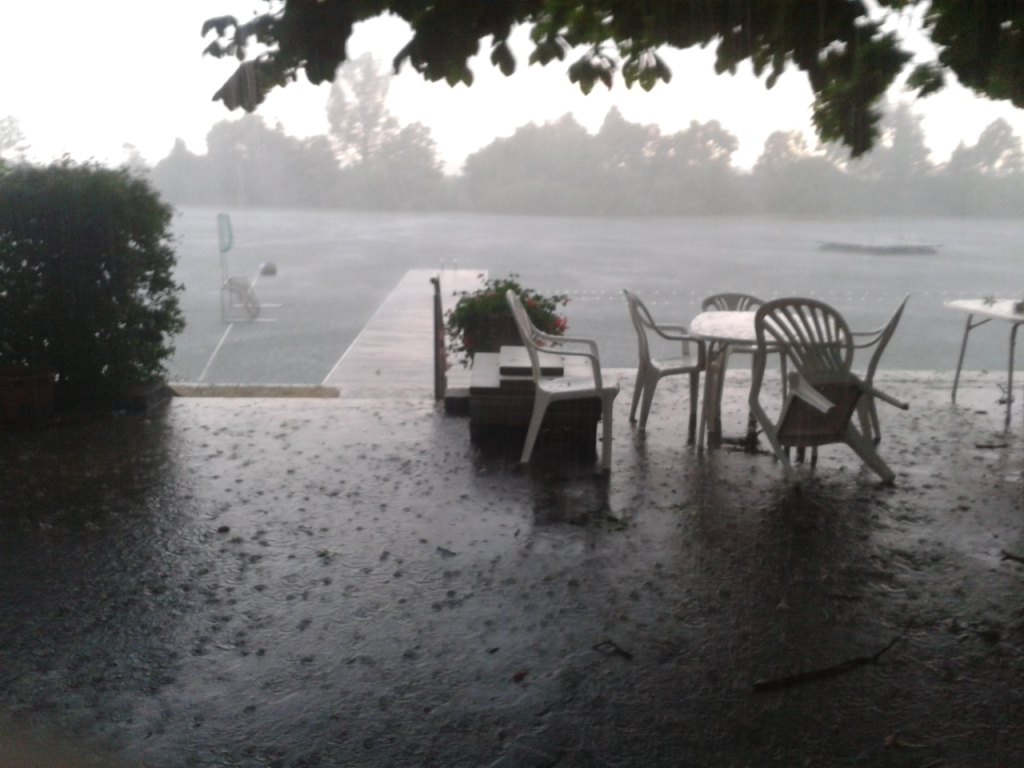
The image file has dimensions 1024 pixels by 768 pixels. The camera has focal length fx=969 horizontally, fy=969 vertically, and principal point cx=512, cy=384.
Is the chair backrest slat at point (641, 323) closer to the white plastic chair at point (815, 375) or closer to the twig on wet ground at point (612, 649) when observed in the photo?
the white plastic chair at point (815, 375)

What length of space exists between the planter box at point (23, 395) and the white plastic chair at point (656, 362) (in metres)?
4.00

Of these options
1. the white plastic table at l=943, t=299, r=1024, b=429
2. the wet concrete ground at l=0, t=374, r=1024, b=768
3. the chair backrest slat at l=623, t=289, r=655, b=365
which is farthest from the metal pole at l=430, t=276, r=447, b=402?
the white plastic table at l=943, t=299, r=1024, b=429

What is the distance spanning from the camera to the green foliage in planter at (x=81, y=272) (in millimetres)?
6535

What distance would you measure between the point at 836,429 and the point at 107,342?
4.94 meters

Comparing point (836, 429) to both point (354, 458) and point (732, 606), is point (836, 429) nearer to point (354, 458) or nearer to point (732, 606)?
point (732, 606)

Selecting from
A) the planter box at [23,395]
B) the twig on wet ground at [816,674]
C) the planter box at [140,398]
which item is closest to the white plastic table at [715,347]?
the twig on wet ground at [816,674]

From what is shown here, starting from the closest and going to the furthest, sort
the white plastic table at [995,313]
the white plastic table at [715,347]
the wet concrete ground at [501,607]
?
the wet concrete ground at [501,607]
the white plastic table at [715,347]
the white plastic table at [995,313]

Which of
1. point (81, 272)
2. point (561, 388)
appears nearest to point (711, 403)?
point (561, 388)

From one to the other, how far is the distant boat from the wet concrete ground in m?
14.3

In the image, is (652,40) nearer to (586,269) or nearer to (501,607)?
(501,607)

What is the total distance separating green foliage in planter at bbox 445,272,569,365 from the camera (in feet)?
23.9

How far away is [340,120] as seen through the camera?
410 inches

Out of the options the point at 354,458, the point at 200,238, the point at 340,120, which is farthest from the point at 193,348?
the point at 354,458

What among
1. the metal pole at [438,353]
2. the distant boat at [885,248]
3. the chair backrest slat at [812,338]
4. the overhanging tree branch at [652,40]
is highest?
the overhanging tree branch at [652,40]
